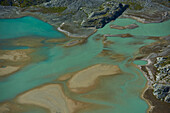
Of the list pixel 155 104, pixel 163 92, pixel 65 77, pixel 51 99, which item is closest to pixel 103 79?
pixel 65 77

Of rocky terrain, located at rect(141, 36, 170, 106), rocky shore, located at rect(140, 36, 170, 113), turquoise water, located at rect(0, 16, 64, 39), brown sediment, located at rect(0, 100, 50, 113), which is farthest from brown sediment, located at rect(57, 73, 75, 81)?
turquoise water, located at rect(0, 16, 64, 39)

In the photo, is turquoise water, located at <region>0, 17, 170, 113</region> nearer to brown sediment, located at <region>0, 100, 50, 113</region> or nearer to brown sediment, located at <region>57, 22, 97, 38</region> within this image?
brown sediment, located at <region>0, 100, 50, 113</region>

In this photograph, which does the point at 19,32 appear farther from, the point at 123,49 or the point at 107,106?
the point at 107,106

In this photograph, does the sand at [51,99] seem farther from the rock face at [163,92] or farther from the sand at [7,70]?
the rock face at [163,92]

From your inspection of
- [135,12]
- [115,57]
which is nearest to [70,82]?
[115,57]

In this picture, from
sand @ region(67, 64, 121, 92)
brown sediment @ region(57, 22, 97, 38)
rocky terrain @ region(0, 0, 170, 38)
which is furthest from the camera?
rocky terrain @ region(0, 0, 170, 38)

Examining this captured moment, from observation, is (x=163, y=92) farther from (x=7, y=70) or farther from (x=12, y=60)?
(x=12, y=60)

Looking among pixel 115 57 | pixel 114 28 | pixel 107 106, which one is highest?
pixel 114 28
